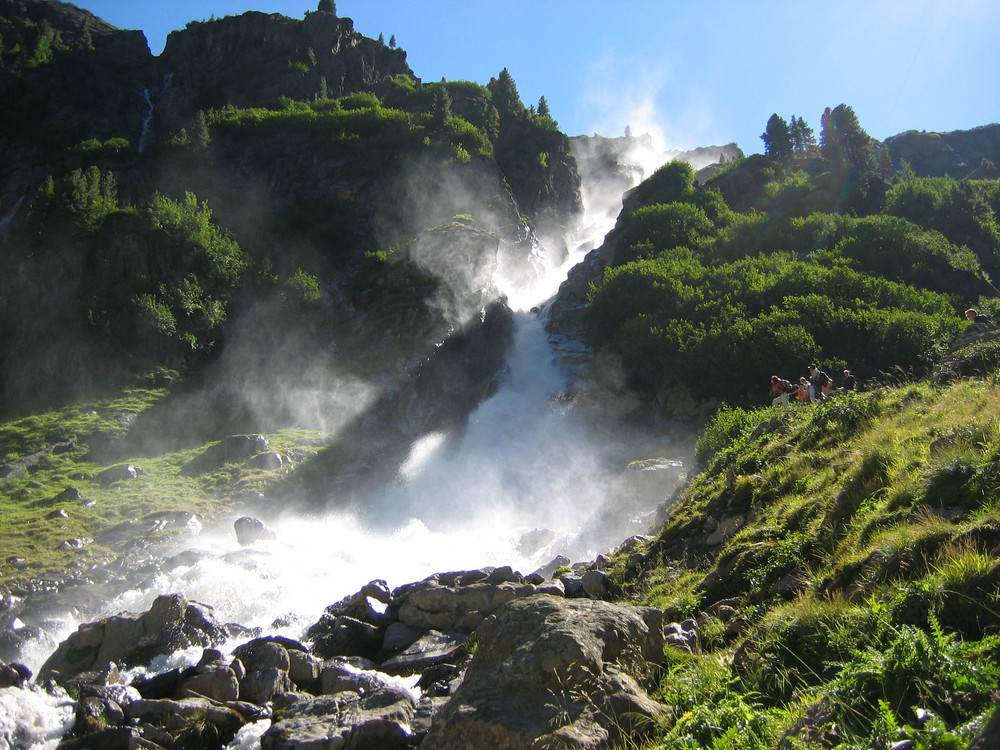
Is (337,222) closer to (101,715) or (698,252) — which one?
(698,252)

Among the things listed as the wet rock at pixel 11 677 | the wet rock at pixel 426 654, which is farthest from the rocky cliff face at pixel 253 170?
the wet rock at pixel 426 654

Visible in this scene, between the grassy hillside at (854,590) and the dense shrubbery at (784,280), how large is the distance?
15.4 meters

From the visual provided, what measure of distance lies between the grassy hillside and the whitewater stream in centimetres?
966

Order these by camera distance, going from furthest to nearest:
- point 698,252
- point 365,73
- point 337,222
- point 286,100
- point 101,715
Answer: point 365,73 → point 286,100 → point 337,222 → point 698,252 → point 101,715

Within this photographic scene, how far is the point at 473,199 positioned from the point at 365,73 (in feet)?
99.1

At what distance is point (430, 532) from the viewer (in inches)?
1046

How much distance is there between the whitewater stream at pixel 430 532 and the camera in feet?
58.3

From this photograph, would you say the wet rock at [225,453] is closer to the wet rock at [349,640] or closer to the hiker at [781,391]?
the wet rock at [349,640]

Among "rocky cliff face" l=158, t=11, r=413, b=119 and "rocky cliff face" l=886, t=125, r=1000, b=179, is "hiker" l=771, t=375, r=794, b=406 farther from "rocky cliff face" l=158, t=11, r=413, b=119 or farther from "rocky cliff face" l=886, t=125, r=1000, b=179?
"rocky cliff face" l=886, t=125, r=1000, b=179

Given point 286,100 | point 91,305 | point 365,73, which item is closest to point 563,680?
point 91,305

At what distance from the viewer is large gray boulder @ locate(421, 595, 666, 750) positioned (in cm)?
501

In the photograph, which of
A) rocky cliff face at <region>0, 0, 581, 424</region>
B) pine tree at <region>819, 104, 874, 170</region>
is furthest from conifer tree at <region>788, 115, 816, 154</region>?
rocky cliff face at <region>0, 0, 581, 424</region>

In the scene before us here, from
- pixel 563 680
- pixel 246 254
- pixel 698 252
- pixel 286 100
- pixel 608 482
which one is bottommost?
pixel 608 482

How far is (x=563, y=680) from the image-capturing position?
5367 millimetres
